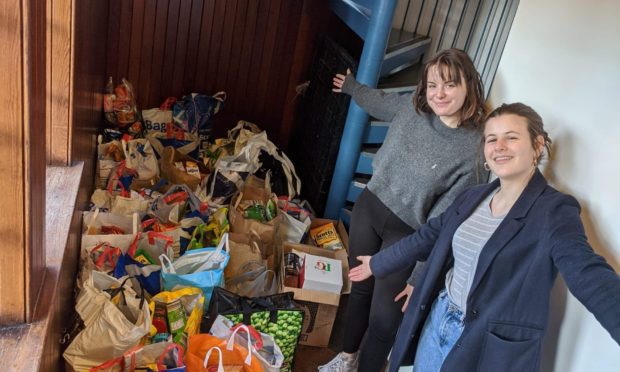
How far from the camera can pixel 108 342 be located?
1971mm

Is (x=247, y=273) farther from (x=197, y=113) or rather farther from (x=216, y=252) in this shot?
(x=197, y=113)

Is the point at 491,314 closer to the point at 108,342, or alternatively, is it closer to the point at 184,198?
the point at 108,342

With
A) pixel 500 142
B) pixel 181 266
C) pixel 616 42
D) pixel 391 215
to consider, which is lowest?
pixel 181 266

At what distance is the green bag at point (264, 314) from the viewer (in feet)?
7.66

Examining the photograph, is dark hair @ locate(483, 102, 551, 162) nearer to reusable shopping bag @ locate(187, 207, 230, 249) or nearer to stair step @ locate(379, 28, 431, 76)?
reusable shopping bag @ locate(187, 207, 230, 249)

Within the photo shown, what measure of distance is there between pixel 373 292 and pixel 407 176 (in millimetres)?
542

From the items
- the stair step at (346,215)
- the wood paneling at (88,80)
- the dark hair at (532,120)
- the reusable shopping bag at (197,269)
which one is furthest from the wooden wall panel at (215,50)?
the dark hair at (532,120)

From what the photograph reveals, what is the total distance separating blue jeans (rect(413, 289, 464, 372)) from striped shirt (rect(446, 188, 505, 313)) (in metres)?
0.04

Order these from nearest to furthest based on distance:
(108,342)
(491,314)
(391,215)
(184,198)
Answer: (491,314) → (108,342) → (391,215) → (184,198)

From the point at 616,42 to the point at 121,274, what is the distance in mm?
1867

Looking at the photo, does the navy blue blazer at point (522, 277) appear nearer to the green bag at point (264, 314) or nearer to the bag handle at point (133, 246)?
the green bag at point (264, 314)

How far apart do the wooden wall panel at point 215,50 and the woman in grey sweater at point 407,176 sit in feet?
5.41

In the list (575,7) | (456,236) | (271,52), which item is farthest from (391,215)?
(271,52)

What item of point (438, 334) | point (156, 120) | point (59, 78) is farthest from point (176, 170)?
point (438, 334)
